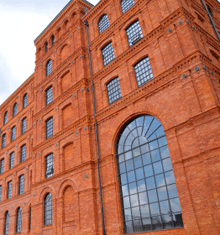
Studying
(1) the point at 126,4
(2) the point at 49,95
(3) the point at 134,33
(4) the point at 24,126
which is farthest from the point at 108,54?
(4) the point at 24,126

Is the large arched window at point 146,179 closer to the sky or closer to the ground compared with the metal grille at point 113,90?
closer to the ground

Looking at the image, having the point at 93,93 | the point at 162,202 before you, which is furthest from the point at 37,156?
the point at 162,202

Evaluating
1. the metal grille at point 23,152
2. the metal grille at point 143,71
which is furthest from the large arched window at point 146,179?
the metal grille at point 23,152

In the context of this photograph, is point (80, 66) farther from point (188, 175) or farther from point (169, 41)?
point (188, 175)

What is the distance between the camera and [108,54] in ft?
61.3

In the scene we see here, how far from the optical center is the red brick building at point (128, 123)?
1153 cm

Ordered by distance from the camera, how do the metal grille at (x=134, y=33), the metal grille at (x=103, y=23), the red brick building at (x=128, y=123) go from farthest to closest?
the metal grille at (x=103, y=23) < the metal grille at (x=134, y=33) < the red brick building at (x=128, y=123)

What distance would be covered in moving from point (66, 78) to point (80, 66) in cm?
214

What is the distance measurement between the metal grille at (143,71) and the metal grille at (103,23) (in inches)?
225

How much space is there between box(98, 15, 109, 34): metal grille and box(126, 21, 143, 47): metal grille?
2.73 meters

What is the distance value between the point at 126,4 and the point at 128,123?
373 inches

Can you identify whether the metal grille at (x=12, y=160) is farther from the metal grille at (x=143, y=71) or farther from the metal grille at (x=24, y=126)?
the metal grille at (x=143, y=71)

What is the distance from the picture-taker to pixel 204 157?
10914mm

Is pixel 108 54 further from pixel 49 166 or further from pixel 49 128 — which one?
pixel 49 166
